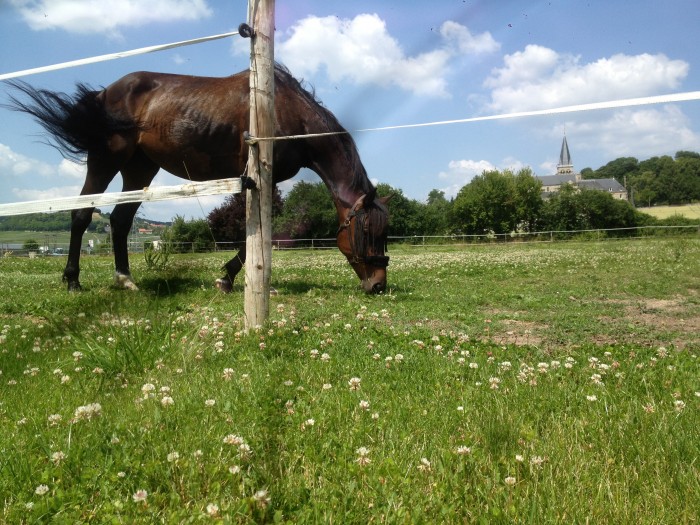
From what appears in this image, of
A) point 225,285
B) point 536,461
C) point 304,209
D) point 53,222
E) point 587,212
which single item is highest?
point 587,212

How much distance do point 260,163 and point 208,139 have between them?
3688mm

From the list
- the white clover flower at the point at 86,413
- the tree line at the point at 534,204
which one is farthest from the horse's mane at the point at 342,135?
the tree line at the point at 534,204

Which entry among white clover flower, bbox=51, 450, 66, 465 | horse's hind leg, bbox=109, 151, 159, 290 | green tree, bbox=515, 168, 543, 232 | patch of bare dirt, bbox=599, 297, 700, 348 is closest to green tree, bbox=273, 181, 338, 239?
horse's hind leg, bbox=109, 151, 159, 290

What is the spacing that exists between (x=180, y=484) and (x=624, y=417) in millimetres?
2416

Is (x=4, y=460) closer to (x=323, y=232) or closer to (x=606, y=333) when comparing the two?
(x=606, y=333)

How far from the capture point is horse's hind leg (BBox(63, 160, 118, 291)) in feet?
30.8

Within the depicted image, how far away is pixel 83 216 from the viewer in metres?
9.41

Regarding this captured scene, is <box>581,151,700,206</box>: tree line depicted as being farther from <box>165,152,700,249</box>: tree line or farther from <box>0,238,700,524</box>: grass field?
<box>0,238,700,524</box>: grass field

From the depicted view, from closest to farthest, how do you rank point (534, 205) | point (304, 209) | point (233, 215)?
point (233, 215) → point (304, 209) → point (534, 205)

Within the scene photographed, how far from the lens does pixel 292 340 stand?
16.8ft

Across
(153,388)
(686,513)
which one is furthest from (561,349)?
(153,388)

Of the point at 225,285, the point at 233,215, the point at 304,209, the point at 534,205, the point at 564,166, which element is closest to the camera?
the point at 225,285

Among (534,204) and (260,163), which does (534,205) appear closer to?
(534,204)

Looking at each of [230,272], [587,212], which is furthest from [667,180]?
[230,272]
